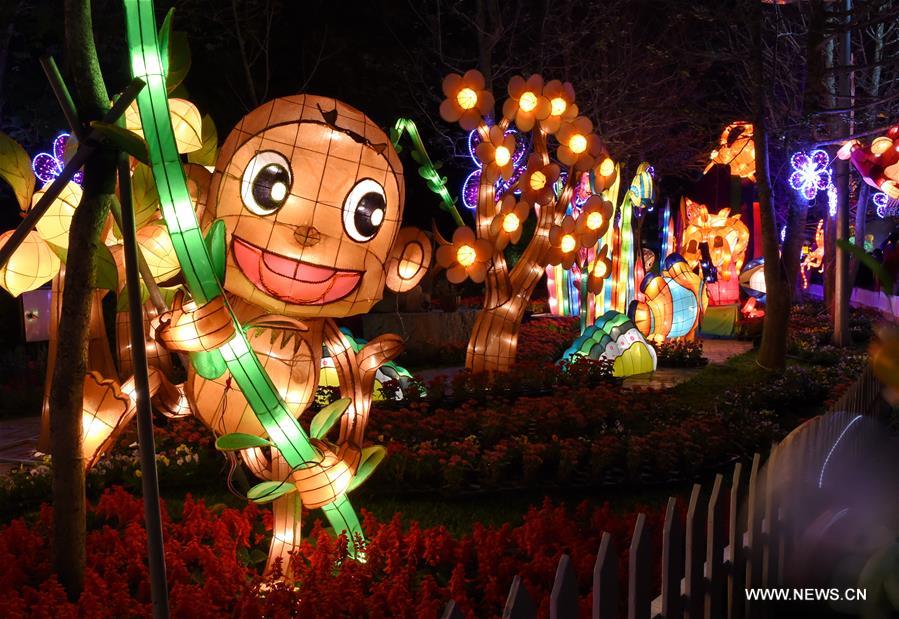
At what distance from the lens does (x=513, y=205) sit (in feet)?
31.6

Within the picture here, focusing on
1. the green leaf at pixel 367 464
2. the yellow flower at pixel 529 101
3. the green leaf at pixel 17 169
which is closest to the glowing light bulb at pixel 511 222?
the yellow flower at pixel 529 101

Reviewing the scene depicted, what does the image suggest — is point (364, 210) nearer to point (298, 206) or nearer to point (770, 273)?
point (298, 206)

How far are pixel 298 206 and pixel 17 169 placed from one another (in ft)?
4.14

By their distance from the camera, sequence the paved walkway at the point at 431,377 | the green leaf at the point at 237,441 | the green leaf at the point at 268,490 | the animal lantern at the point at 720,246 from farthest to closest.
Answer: the animal lantern at the point at 720,246
the paved walkway at the point at 431,377
the green leaf at the point at 268,490
the green leaf at the point at 237,441

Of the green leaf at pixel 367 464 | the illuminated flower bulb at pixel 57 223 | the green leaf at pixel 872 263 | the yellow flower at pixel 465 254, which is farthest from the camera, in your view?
the yellow flower at pixel 465 254

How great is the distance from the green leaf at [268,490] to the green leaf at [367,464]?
32cm

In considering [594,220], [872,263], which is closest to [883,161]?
[594,220]

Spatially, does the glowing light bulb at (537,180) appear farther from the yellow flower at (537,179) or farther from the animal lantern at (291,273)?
the animal lantern at (291,273)

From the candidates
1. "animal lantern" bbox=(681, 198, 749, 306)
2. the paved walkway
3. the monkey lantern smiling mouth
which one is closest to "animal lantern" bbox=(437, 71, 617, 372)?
the paved walkway

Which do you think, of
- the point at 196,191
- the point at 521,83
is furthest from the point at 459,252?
the point at 196,191

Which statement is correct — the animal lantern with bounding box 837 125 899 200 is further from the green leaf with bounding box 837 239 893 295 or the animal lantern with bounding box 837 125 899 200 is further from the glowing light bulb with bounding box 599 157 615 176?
the green leaf with bounding box 837 239 893 295

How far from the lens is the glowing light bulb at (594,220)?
32.3ft

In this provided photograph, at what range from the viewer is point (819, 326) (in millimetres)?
18141

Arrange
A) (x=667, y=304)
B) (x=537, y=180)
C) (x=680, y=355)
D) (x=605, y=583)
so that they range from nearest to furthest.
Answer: (x=605, y=583)
(x=537, y=180)
(x=680, y=355)
(x=667, y=304)
